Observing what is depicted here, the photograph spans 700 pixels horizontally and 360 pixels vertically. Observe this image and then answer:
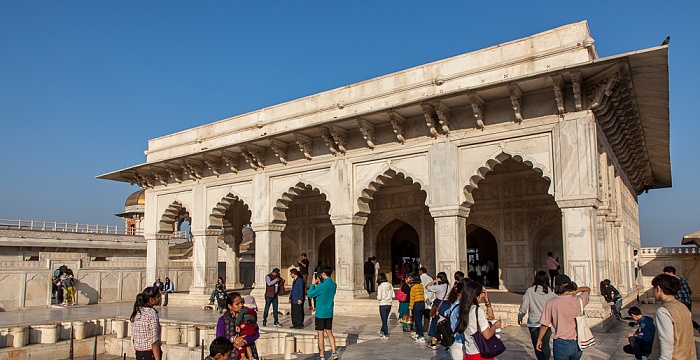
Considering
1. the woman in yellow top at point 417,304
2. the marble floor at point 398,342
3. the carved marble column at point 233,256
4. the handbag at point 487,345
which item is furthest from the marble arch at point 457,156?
the handbag at point 487,345

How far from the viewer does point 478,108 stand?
11.0 metres

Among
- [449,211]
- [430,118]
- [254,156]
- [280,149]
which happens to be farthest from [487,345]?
[254,156]

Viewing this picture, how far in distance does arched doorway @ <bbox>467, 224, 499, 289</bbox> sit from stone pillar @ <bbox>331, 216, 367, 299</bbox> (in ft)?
16.5

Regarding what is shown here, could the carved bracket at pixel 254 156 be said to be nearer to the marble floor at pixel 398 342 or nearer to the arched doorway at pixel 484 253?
the marble floor at pixel 398 342

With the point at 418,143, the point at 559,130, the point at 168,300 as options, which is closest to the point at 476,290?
the point at 559,130

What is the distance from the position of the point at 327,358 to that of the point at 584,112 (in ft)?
20.8

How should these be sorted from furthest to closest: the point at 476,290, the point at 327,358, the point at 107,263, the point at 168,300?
the point at 107,263
the point at 168,300
the point at 327,358
the point at 476,290

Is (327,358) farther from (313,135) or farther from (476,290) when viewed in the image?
(313,135)

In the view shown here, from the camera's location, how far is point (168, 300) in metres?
17.2

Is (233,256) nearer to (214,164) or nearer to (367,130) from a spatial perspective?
(214,164)

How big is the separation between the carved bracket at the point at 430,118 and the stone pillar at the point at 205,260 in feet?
25.6

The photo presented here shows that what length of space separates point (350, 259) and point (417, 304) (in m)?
4.43

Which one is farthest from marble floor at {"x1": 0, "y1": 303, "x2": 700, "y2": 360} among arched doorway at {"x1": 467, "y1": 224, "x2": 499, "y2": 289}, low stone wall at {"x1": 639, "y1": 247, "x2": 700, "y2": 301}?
low stone wall at {"x1": 639, "y1": 247, "x2": 700, "y2": 301}

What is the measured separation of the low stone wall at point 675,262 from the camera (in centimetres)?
2070
